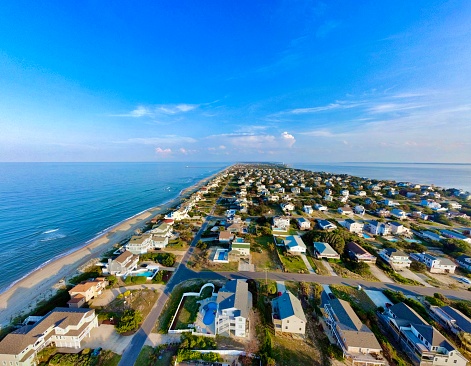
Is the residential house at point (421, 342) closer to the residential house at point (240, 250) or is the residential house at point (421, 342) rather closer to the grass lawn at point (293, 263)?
the grass lawn at point (293, 263)

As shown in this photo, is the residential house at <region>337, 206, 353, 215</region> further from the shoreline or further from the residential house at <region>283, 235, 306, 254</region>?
the shoreline

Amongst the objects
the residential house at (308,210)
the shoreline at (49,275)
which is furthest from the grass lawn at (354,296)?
the shoreline at (49,275)

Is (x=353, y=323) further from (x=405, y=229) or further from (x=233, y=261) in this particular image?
(x=405, y=229)

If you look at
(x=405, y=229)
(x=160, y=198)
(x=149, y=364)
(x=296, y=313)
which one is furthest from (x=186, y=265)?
(x=160, y=198)

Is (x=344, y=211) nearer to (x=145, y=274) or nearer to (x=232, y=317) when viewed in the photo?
(x=232, y=317)

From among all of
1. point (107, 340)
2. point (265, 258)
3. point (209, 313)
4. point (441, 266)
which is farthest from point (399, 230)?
point (107, 340)

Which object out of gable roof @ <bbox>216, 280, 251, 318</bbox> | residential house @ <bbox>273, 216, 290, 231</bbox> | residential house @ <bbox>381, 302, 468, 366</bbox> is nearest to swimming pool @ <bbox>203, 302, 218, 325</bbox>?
gable roof @ <bbox>216, 280, 251, 318</bbox>
